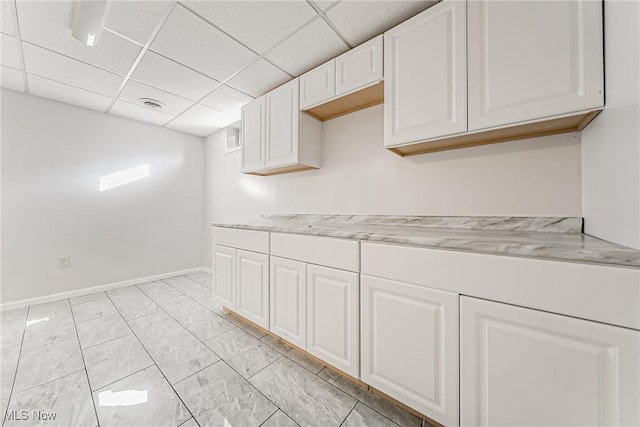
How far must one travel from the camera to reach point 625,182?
2.41 feet

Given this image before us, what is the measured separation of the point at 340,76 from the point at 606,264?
5.40 feet

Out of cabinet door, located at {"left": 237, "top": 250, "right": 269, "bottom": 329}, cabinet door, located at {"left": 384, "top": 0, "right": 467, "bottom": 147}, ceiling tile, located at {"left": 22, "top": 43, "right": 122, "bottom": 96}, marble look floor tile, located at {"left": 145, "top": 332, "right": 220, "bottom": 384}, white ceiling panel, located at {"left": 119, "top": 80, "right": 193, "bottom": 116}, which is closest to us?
cabinet door, located at {"left": 384, "top": 0, "right": 467, "bottom": 147}

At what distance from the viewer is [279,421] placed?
3.52ft

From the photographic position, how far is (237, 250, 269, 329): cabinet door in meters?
1.67

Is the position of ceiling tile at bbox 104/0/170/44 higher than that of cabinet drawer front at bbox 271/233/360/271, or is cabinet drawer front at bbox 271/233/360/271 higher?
ceiling tile at bbox 104/0/170/44

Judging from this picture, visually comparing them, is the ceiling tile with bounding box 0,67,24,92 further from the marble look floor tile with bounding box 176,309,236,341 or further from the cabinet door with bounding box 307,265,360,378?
the cabinet door with bounding box 307,265,360,378

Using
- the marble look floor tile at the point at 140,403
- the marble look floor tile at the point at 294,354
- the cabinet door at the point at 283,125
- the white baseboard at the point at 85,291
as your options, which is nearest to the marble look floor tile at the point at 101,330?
the marble look floor tile at the point at 140,403

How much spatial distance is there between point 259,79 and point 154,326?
7.77 ft

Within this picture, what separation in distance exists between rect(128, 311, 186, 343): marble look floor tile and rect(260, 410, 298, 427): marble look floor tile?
120cm

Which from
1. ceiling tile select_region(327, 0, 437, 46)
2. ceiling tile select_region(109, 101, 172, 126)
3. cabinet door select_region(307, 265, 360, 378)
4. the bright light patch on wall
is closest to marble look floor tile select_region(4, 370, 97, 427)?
cabinet door select_region(307, 265, 360, 378)

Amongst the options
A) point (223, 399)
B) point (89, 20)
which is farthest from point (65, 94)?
point (223, 399)

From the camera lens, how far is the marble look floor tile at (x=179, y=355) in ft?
4.61

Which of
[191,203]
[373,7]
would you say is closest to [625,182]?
[373,7]

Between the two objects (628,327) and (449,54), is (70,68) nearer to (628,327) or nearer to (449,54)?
(449,54)
